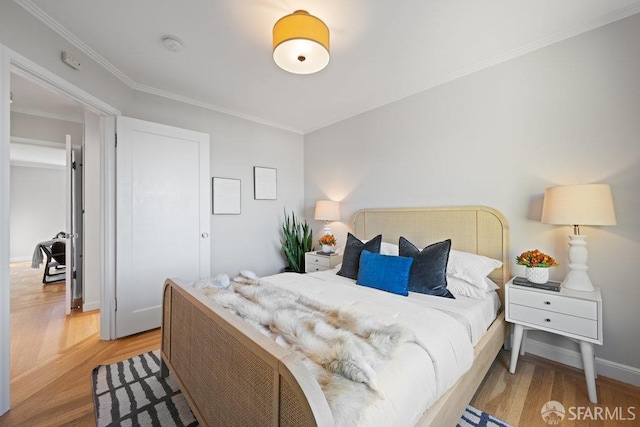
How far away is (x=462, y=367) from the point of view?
1401 millimetres

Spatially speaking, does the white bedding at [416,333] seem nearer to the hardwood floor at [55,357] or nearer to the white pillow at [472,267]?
the white pillow at [472,267]

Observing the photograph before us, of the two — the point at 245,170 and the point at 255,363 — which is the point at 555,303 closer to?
the point at 255,363

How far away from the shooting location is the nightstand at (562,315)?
1.67m

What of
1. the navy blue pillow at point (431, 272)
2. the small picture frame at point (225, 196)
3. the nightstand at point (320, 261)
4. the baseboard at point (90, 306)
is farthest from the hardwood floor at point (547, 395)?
the baseboard at point (90, 306)

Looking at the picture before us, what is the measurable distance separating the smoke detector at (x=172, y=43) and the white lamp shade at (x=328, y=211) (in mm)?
2248

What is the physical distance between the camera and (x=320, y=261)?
3.45 meters

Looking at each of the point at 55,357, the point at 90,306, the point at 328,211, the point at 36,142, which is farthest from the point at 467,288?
the point at 36,142

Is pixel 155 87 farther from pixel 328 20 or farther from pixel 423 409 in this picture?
pixel 423 409

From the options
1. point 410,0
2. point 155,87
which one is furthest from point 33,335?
point 410,0

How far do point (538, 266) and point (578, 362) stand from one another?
2.76 ft

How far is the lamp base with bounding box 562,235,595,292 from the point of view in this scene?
1.84 meters

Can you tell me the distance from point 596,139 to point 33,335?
522 centimetres

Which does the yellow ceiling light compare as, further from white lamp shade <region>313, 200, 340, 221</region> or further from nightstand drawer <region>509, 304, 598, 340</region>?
nightstand drawer <region>509, 304, 598, 340</region>

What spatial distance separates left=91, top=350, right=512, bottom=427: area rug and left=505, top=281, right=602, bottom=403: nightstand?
2.34ft
